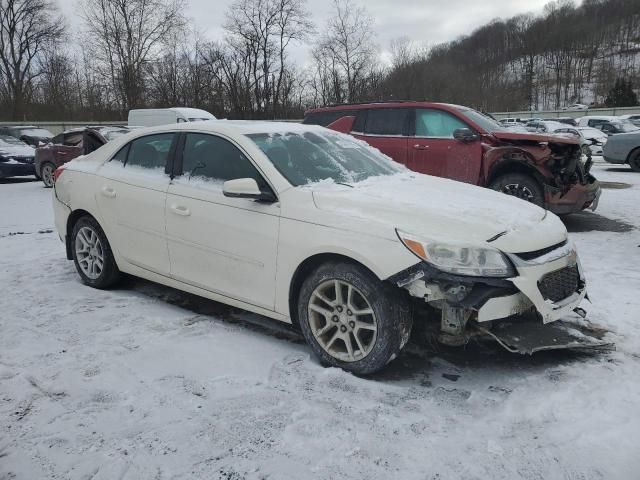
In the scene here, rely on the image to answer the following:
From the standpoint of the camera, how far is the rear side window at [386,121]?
798cm

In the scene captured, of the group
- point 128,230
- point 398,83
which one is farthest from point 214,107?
point 128,230

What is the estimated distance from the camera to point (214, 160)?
3.75 meters

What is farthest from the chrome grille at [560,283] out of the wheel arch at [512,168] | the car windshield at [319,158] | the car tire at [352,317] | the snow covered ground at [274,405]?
the wheel arch at [512,168]

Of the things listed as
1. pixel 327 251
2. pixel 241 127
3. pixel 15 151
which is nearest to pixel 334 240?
pixel 327 251

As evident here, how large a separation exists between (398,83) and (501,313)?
1795 inches

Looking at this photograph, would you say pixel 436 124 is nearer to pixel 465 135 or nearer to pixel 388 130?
pixel 465 135

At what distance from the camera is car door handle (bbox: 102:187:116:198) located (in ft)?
14.1

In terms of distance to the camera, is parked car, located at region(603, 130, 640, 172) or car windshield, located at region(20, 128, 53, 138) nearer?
parked car, located at region(603, 130, 640, 172)

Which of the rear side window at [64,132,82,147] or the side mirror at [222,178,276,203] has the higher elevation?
the rear side window at [64,132,82,147]

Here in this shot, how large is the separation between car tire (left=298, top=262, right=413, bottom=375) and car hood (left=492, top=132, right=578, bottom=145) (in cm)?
507

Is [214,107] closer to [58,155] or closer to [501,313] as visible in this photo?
[58,155]

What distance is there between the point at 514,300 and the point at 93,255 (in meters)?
3.65

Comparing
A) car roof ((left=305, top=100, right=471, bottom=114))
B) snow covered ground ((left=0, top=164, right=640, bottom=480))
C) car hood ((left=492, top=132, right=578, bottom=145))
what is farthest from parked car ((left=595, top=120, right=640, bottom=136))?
snow covered ground ((left=0, top=164, right=640, bottom=480))

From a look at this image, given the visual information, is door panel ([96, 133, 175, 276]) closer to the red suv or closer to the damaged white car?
the damaged white car
